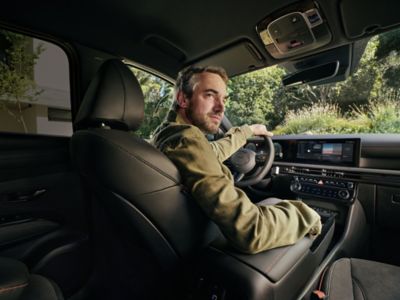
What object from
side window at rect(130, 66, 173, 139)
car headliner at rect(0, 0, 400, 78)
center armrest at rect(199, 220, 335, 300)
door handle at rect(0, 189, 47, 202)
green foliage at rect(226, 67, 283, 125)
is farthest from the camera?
green foliage at rect(226, 67, 283, 125)

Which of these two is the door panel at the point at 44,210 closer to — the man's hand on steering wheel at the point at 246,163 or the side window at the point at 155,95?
the side window at the point at 155,95

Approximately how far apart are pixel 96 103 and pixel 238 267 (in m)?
0.92

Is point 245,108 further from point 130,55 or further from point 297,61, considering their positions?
point 130,55

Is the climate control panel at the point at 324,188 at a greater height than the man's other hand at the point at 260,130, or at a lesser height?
lesser

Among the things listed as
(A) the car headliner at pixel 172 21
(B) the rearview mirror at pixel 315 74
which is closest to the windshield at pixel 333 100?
(B) the rearview mirror at pixel 315 74

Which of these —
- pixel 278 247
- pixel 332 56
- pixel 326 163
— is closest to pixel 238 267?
pixel 278 247

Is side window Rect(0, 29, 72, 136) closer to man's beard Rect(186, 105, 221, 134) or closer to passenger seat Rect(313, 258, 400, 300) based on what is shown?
man's beard Rect(186, 105, 221, 134)

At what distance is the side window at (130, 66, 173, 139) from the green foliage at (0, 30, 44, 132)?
33.3 inches

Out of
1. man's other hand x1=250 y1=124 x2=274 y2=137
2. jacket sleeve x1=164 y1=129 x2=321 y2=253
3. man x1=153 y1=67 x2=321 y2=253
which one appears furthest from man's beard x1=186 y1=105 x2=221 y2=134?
man's other hand x1=250 y1=124 x2=274 y2=137

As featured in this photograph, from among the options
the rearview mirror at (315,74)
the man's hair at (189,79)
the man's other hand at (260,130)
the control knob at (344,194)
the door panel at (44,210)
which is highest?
the rearview mirror at (315,74)

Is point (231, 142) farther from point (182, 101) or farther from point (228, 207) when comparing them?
point (228, 207)

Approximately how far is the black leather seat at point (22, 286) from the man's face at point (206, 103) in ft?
3.17

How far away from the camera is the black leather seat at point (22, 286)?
0.97m

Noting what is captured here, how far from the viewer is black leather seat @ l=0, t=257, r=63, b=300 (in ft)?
3.19
